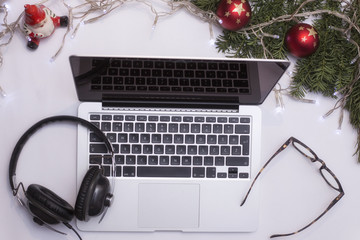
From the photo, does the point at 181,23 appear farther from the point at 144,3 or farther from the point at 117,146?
the point at 117,146

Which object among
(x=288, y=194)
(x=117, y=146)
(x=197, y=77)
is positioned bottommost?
(x=288, y=194)

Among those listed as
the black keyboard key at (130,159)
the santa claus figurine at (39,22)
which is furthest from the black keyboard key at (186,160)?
the santa claus figurine at (39,22)

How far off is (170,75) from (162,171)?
0.21m

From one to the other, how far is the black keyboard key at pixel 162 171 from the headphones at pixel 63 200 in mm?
75

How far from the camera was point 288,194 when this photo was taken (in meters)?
0.86

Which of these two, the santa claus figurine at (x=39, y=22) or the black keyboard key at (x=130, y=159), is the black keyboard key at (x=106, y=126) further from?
the santa claus figurine at (x=39, y=22)

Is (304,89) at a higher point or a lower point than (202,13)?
lower

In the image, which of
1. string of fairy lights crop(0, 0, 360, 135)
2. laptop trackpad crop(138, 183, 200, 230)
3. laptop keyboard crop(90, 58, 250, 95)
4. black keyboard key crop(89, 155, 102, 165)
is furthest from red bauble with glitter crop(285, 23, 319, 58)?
black keyboard key crop(89, 155, 102, 165)

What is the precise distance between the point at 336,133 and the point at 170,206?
0.40 m

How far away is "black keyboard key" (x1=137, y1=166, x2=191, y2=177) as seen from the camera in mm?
821

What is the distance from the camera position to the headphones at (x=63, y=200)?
747 millimetres

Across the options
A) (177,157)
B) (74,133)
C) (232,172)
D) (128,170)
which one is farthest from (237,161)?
(74,133)

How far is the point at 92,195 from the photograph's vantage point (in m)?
0.75

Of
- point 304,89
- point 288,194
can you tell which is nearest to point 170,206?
point 288,194
